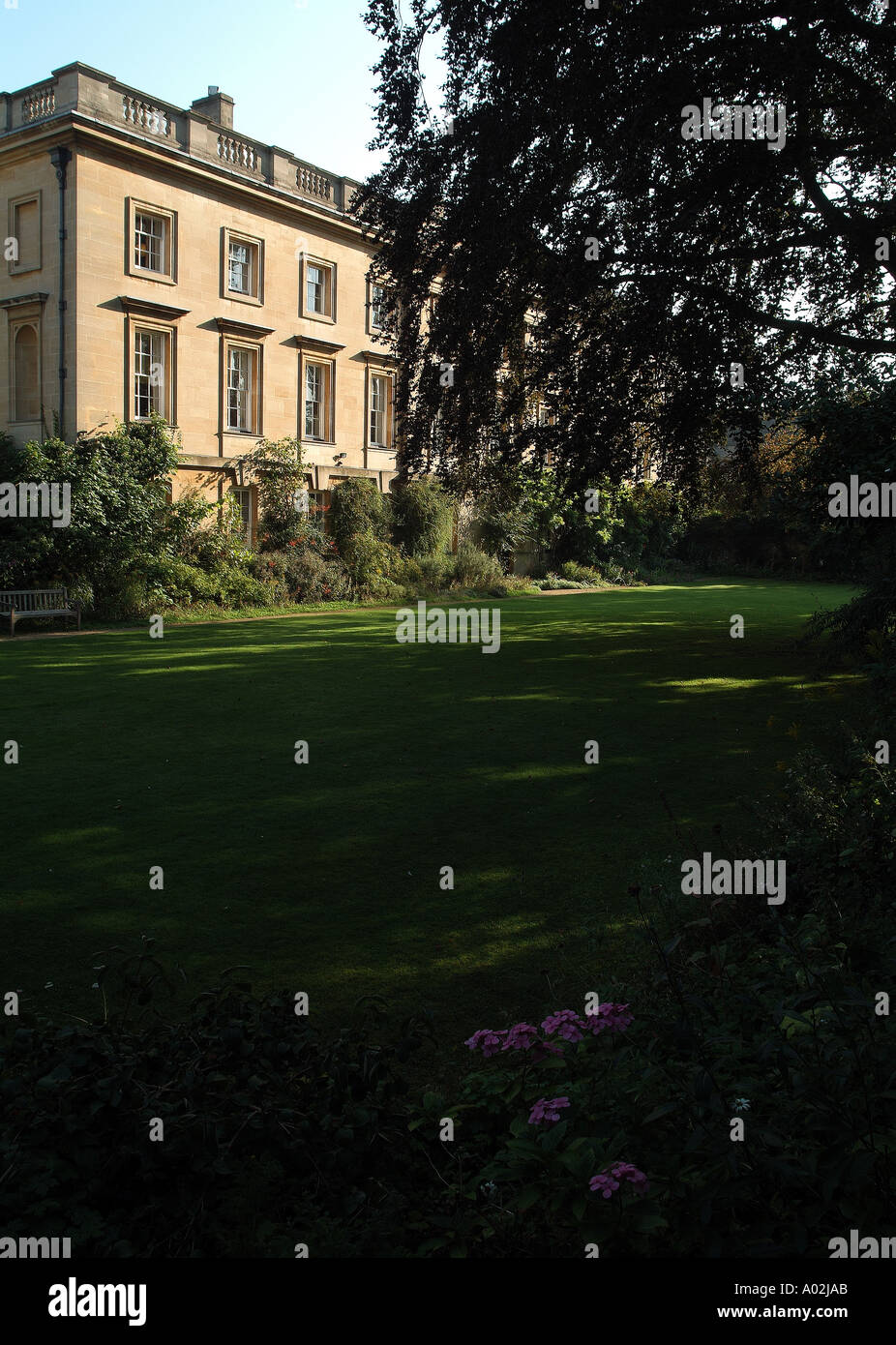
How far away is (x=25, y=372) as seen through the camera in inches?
1023

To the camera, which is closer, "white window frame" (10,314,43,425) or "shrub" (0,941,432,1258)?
"shrub" (0,941,432,1258)

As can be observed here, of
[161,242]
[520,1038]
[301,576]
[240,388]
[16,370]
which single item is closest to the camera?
[520,1038]

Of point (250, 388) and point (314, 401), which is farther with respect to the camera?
point (314, 401)

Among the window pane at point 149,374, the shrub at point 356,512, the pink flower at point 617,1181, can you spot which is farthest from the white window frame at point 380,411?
the pink flower at point 617,1181

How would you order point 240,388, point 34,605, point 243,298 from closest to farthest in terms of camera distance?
point 34,605 → point 243,298 → point 240,388

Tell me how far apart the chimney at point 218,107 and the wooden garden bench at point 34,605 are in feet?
52.9

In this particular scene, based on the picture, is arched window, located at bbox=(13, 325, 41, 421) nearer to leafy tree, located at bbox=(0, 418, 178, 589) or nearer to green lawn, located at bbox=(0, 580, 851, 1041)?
leafy tree, located at bbox=(0, 418, 178, 589)

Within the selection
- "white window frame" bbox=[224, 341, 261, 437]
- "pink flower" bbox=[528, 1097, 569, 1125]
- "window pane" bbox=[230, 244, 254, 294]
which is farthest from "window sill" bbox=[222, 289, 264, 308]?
"pink flower" bbox=[528, 1097, 569, 1125]

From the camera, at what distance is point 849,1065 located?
2.84 m

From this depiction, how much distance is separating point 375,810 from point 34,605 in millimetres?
14702

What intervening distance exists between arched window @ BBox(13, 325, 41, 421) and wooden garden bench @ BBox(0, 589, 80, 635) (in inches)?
308

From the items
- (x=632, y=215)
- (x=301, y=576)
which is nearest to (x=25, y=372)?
(x=301, y=576)

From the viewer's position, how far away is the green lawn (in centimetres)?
510

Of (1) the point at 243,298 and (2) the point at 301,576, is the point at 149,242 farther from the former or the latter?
(2) the point at 301,576
